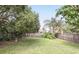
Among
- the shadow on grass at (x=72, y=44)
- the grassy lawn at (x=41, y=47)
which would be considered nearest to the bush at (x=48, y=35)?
the grassy lawn at (x=41, y=47)

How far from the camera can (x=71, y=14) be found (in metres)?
3.91

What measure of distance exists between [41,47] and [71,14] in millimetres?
635

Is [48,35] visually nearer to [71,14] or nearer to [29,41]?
[29,41]

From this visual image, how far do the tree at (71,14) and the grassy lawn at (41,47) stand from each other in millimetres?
251

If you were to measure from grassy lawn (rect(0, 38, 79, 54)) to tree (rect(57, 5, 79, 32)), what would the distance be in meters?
0.25

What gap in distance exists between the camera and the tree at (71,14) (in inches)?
152

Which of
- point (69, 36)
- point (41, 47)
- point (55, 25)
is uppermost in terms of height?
point (55, 25)

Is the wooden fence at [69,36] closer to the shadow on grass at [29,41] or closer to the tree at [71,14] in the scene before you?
the tree at [71,14]

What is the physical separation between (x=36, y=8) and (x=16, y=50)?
65 centimetres

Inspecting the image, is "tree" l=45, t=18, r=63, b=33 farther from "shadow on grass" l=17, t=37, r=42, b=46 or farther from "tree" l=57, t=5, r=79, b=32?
"shadow on grass" l=17, t=37, r=42, b=46

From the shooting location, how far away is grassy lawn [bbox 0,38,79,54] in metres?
3.81

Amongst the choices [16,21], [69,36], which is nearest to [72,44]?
[69,36]

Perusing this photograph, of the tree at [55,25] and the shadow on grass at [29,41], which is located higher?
the tree at [55,25]

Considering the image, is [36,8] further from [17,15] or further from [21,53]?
[21,53]
